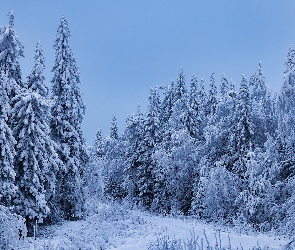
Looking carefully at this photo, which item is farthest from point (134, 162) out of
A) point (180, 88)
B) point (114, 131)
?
point (114, 131)

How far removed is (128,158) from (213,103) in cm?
1431

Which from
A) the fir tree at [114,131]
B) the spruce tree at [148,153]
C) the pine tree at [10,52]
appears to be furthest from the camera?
the fir tree at [114,131]

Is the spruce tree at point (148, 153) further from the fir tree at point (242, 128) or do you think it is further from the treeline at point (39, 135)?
the treeline at point (39, 135)

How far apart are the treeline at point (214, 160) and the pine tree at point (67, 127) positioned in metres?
5.70

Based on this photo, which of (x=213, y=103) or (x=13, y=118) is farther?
(x=213, y=103)

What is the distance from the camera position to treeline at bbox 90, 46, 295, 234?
20.5 m

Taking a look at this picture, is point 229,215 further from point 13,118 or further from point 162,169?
point 13,118

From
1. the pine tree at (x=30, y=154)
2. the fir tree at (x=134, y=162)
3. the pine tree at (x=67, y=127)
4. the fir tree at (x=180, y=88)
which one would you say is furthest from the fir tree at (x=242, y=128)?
the pine tree at (x=30, y=154)

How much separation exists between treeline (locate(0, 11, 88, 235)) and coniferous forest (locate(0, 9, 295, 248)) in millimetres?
70

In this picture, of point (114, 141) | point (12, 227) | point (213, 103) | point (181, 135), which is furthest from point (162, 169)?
point (114, 141)

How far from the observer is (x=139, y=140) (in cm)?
4103

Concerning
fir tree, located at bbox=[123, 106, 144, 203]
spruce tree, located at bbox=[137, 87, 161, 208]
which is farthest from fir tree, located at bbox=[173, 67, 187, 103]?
fir tree, located at bbox=[123, 106, 144, 203]

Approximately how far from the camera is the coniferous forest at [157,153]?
17.0 meters

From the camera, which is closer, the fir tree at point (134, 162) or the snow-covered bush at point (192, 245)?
the snow-covered bush at point (192, 245)
